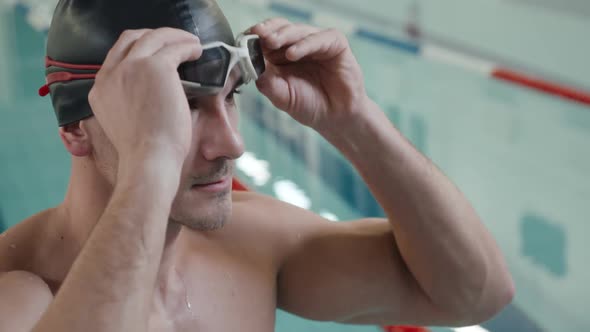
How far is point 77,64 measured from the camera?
1.39m

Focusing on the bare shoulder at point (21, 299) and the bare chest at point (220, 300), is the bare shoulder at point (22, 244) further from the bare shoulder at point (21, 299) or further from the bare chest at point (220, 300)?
the bare chest at point (220, 300)

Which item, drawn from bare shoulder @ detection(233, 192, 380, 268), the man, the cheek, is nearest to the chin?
the man

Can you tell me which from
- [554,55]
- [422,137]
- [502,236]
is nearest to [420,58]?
[554,55]

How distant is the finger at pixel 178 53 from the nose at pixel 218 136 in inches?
5.0

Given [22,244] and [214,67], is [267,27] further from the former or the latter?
[22,244]

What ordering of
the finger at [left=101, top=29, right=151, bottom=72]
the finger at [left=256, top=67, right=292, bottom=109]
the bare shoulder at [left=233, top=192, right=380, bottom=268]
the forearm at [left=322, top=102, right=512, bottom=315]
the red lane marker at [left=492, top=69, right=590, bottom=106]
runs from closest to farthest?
the finger at [left=101, top=29, right=151, bottom=72] < the finger at [left=256, top=67, right=292, bottom=109] < the forearm at [left=322, top=102, right=512, bottom=315] < the bare shoulder at [left=233, top=192, right=380, bottom=268] < the red lane marker at [left=492, top=69, right=590, bottom=106]

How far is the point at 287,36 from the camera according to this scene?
56.4 inches

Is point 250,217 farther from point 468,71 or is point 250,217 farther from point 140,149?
point 468,71

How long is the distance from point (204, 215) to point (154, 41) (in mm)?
352

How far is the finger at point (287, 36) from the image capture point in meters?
1.42

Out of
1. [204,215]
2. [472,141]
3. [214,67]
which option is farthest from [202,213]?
[472,141]

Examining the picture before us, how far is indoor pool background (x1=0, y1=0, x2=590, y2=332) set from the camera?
11.2ft

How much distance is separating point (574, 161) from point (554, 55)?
1775 mm

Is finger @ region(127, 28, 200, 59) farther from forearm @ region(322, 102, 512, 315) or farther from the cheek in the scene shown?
forearm @ region(322, 102, 512, 315)
